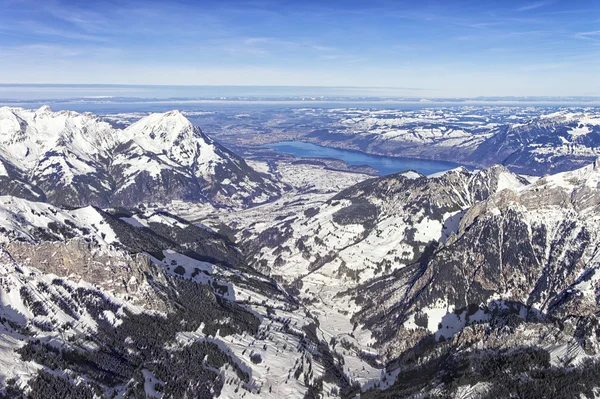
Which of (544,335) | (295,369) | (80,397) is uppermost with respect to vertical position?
(544,335)

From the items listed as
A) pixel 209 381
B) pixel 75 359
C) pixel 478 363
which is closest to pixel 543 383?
pixel 478 363

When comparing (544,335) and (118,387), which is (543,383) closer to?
(544,335)

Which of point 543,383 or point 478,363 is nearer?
point 543,383

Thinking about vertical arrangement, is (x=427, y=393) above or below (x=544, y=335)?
below

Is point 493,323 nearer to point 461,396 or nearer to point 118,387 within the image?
point 461,396

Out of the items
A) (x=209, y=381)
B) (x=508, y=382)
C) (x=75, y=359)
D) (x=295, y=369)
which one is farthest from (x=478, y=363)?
(x=75, y=359)

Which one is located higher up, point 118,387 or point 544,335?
point 544,335

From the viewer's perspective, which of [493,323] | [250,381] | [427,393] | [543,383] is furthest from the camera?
[493,323]

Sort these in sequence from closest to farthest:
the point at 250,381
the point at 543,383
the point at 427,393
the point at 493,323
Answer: the point at 543,383 → the point at 427,393 → the point at 250,381 → the point at 493,323

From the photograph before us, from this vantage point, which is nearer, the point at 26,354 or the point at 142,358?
the point at 26,354
